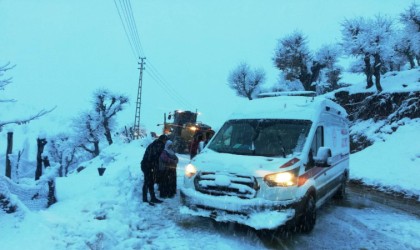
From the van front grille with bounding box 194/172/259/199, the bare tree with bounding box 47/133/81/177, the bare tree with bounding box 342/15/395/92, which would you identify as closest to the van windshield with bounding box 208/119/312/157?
the van front grille with bounding box 194/172/259/199

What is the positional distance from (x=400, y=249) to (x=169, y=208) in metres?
4.64

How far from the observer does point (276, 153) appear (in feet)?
22.2

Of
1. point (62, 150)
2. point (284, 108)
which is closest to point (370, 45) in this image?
point (284, 108)

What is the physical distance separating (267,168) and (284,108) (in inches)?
85.1

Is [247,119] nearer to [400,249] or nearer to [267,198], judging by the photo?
[267,198]

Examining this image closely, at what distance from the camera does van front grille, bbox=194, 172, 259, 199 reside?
6.04 metres

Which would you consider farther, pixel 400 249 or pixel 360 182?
pixel 360 182

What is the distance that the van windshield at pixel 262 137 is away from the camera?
6.93 metres

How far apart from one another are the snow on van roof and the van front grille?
204cm

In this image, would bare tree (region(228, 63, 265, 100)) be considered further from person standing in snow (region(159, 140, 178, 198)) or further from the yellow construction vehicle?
person standing in snow (region(159, 140, 178, 198))

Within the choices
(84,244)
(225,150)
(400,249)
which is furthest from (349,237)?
(84,244)

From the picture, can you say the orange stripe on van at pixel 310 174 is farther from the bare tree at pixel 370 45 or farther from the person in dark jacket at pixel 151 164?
the bare tree at pixel 370 45

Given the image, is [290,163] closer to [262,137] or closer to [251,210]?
[251,210]

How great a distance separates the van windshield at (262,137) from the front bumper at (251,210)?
1021 millimetres
